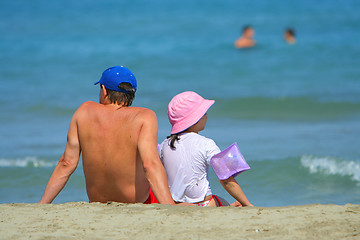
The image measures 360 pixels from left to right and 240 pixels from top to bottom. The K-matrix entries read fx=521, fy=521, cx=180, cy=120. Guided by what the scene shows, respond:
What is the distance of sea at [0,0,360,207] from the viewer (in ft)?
18.9

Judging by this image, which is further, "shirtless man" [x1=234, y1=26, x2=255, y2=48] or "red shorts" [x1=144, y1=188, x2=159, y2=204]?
"shirtless man" [x1=234, y1=26, x2=255, y2=48]

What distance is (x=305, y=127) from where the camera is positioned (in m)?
8.20

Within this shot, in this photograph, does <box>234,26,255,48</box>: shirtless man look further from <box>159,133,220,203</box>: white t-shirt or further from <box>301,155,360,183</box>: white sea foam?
<box>159,133,220,203</box>: white t-shirt

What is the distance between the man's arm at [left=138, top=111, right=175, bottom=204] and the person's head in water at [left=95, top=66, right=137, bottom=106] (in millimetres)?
263

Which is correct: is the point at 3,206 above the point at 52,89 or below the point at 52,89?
below

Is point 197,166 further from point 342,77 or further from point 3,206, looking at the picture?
point 342,77

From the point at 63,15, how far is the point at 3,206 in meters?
21.5

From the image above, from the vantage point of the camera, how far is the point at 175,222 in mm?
2943

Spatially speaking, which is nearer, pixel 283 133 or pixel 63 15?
pixel 283 133

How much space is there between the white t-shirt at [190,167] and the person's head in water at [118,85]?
467 mm

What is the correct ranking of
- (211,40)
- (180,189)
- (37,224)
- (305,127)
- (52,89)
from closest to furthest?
(37,224) → (180,189) → (305,127) → (52,89) → (211,40)

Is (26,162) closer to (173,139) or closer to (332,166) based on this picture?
(173,139)

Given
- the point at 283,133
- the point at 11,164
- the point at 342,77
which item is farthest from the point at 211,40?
the point at 11,164

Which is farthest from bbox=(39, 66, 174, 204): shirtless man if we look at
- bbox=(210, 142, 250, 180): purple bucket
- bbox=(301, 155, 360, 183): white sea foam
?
bbox=(301, 155, 360, 183): white sea foam
